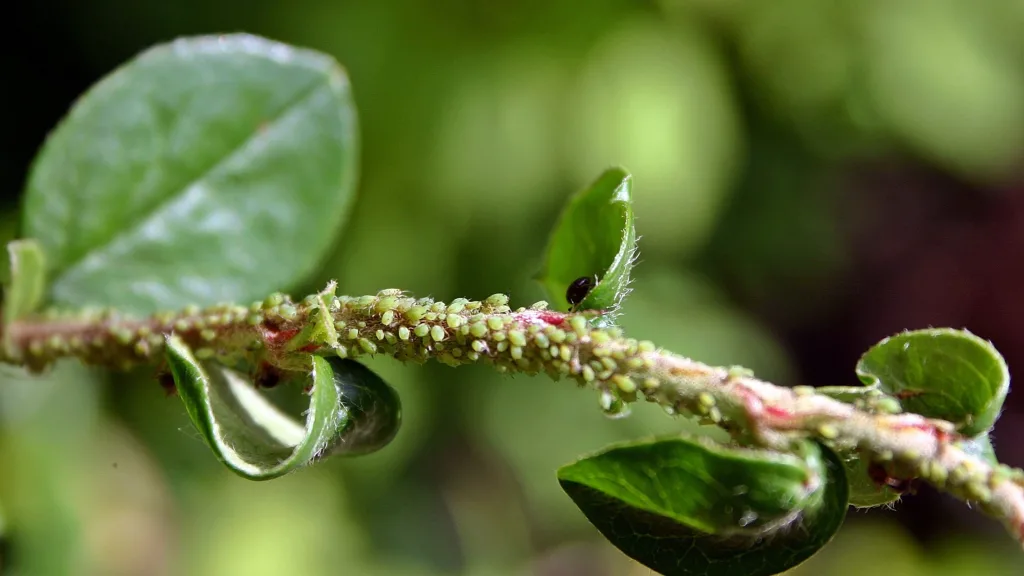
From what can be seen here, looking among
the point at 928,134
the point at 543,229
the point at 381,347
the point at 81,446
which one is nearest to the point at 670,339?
the point at 543,229

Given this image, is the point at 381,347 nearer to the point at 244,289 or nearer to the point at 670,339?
the point at 244,289

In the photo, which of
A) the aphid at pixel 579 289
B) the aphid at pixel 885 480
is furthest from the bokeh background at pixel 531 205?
the aphid at pixel 885 480

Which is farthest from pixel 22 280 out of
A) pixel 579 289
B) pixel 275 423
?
pixel 579 289

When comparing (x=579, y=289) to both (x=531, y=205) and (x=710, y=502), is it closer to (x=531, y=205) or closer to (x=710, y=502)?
(x=710, y=502)

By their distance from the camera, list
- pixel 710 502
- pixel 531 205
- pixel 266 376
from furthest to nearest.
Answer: pixel 531 205 < pixel 266 376 < pixel 710 502

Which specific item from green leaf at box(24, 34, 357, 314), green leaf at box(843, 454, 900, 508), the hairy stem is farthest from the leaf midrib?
green leaf at box(843, 454, 900, 508)

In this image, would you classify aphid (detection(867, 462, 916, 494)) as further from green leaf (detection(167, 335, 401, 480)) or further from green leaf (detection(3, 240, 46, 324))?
green leaf (detection(3, 240, 46, 324))

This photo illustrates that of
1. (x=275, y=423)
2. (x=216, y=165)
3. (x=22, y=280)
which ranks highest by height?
(x=216, y=165)
